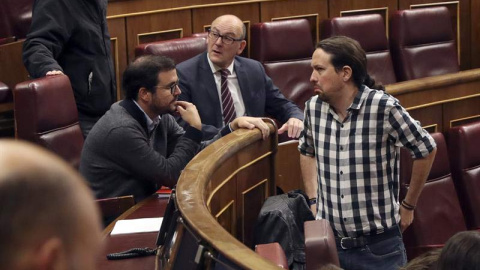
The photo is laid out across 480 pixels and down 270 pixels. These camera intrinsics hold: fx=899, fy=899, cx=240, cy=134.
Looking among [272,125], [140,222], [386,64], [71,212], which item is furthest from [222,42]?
[71,212]

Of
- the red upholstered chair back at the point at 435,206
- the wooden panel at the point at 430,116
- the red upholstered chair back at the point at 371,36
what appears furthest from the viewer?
the red upholstered chair back at the point at 371,36

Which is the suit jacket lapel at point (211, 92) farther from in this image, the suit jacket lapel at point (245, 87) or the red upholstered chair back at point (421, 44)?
the red upholstered chair back at point (421, 44)

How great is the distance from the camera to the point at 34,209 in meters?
0.29

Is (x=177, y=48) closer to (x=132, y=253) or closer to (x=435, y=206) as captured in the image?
(x=435, y=206)

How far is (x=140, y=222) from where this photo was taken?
1120mm

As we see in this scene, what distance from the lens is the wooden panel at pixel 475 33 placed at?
2502mm

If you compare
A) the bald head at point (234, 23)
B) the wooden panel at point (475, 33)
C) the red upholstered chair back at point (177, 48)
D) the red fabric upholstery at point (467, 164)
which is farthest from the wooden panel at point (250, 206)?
the wooden panel at point (475, 33)

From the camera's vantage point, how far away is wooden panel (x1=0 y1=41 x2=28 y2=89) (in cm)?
171

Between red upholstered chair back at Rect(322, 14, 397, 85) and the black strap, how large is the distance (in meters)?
1.21

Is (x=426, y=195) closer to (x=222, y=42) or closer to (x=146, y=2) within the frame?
(x=222, y=42)

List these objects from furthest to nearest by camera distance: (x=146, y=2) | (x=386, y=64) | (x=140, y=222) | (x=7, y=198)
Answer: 1. (x=386, y=64)
2. (x=146, y=2)
3. (x=140, y=222)
4. (x=7, y=198)

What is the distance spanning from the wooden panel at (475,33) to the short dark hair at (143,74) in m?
1.40

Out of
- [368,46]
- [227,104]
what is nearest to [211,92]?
[227,104]

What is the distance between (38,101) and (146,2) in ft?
2.31
